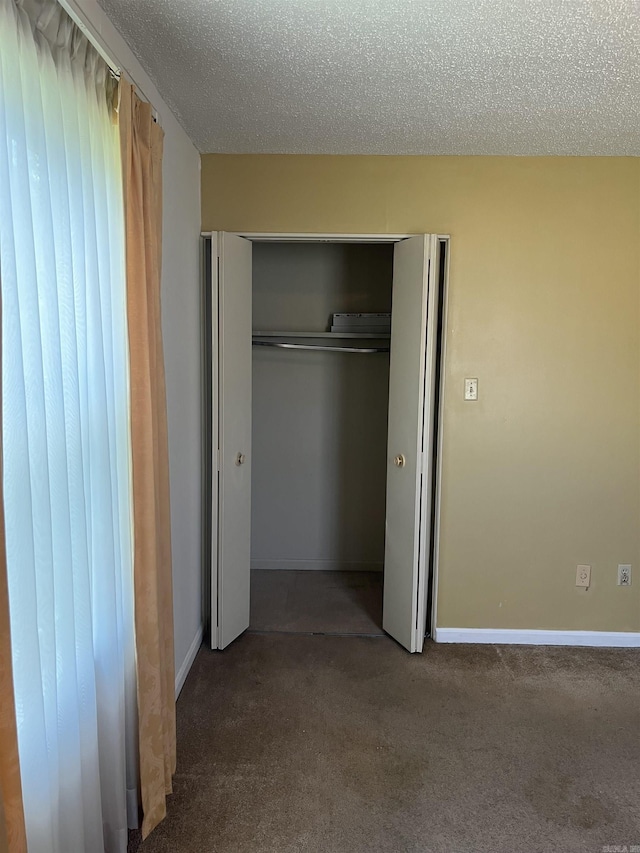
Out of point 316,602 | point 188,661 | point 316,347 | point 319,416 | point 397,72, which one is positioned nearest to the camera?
point 397,72

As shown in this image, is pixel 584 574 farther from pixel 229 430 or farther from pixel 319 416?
pixel 229 430

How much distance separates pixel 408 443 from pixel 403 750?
53.2 inches

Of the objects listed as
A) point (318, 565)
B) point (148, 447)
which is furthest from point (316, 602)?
point (148, 447)

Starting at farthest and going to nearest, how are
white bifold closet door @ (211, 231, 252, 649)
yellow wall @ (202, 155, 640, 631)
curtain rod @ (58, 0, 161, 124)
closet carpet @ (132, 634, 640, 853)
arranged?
yellow wall @ (202, 155, 640, 631), white bifold closet door @ (211, 231, 252, 649), closet carpet @ (132, 634, 640, 853), curtain rod @ (58, 0, 161, 124)

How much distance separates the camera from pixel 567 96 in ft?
6.91

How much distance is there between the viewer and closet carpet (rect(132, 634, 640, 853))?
1.79m

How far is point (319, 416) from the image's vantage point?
3.93 meters

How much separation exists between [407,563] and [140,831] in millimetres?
1626

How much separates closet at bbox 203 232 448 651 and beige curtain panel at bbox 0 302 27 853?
1.78 m

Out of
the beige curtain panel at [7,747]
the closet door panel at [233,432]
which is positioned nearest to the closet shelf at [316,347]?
the closet door panel at [233,432]

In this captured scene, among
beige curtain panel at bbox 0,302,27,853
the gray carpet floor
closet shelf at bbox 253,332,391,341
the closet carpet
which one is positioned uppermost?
closet shelf at bbox 253,332,391,341

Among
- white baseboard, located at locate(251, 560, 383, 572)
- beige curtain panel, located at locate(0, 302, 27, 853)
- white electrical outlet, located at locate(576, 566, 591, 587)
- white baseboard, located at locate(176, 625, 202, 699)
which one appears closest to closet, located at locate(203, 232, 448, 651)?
white baseboard, located at locate(251, 560, 383, 572)

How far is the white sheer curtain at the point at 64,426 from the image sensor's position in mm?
1128

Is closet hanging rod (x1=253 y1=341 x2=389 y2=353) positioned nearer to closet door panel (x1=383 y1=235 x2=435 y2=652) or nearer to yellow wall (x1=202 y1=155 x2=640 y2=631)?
closet door panel (x1=383 y1=235 x2=435 y2=652)
